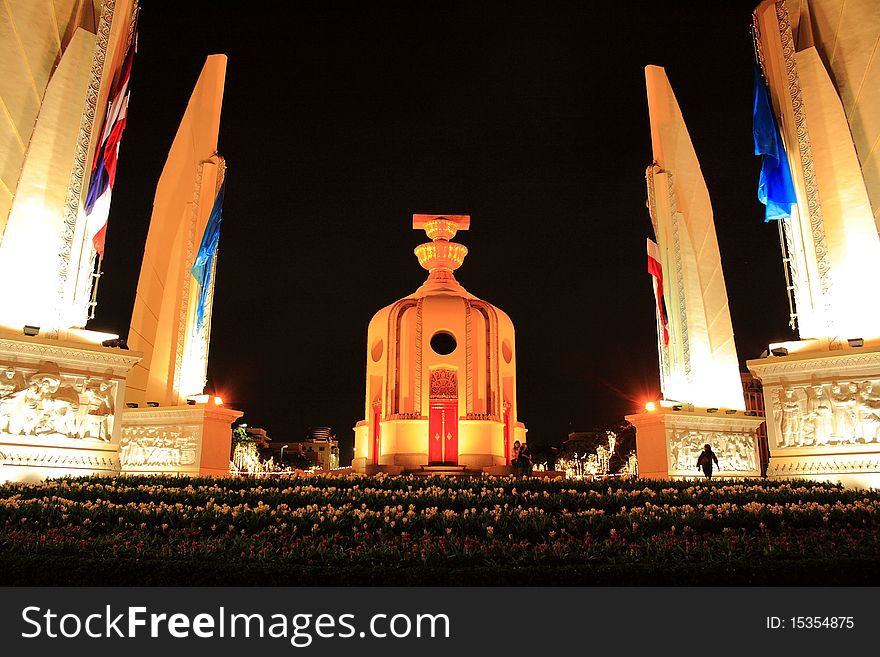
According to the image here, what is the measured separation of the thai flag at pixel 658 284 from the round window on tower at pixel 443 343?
53.2 ft

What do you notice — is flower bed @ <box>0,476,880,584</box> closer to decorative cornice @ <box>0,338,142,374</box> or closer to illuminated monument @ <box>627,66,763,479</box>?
decorative cornice @ <box>0,338,142,374</box>

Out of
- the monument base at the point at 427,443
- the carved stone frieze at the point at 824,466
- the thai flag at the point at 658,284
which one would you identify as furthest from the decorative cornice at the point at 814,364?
the monument base at the point at 427,443

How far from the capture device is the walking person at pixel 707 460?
14.4 metres

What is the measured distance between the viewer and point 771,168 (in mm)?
12914

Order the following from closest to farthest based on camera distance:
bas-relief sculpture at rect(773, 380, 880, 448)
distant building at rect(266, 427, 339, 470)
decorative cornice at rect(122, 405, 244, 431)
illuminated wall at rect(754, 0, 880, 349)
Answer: bas-relief sculpture at rect(773, 380, 880, 448) → illuminated wall at rect(754, 0, 880, 349) → decorative cornice at rect(122, 405, 244, 431) → distant building at rect(266, 427, 339, 470)

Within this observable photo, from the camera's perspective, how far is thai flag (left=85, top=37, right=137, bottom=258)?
11.9 metres

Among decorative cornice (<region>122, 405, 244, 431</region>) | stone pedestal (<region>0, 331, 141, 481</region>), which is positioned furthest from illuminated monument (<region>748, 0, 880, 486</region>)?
decorative cornice (<region>122, 405, 244, 431</region>)

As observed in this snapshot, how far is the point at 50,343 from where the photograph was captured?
34.6 ft

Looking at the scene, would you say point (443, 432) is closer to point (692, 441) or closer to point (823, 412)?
point (692, 441)

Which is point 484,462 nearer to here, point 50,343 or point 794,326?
point 794,326

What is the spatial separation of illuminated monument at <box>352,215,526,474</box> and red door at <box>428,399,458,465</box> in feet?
0.16

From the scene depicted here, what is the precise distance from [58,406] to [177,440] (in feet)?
16.9

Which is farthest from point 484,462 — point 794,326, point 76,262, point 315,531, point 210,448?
point 315,531

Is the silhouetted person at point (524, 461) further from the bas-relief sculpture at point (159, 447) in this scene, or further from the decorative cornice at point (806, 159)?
the decorative cornice at point (806, 159)
